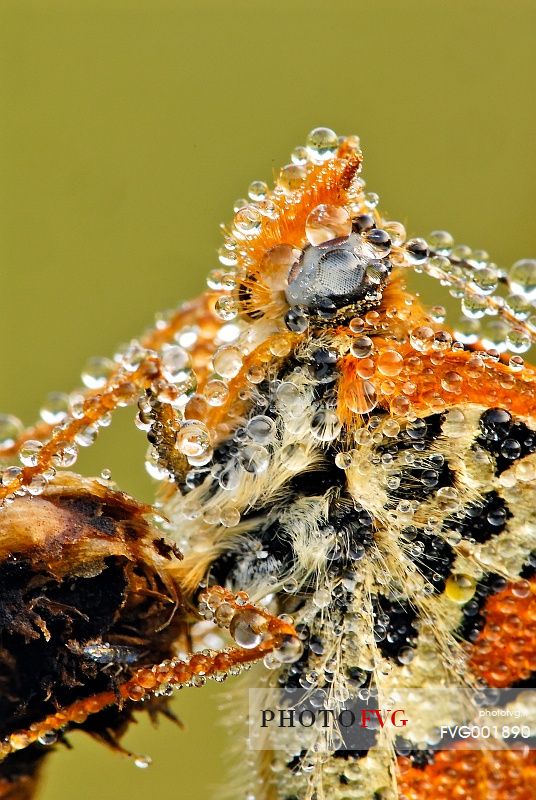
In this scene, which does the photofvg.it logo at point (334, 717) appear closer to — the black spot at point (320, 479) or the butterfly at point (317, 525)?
the butterfly at point (317, 525)

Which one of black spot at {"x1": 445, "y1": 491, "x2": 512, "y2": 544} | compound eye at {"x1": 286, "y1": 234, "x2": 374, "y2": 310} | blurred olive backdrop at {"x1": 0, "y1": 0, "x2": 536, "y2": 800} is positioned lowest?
black spot at {"x1": 445, "y1": 491, "x2": 512, "y2": 544}

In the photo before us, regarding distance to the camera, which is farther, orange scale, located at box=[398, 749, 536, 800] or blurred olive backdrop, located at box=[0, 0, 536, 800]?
blurred olive backdrop, located at box=[0, 0, 536, 800]

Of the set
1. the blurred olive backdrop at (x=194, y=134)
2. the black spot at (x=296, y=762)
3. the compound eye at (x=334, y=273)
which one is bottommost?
the black spot at (x=296, y=762)

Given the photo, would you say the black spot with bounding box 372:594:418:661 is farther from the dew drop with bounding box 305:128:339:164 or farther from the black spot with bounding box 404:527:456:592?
the dew drop with bounding box 305:128:339:164

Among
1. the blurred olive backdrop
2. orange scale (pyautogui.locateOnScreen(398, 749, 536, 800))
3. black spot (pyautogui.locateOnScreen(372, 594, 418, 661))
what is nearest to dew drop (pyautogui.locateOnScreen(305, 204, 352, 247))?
black spot (pyautogui.locateOnScreen(372, 594, 418, 661))

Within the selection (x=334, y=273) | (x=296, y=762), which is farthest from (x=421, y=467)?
(x=296, y=762)

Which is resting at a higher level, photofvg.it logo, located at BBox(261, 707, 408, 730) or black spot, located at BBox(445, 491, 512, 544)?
black spot, located at BBox(445, 491, 512, 544)

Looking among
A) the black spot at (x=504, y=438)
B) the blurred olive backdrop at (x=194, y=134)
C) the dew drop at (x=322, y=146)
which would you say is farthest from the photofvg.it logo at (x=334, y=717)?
the blurred olive backdrop at (x=194, y=134)

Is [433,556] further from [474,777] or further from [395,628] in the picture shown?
[474,777]
